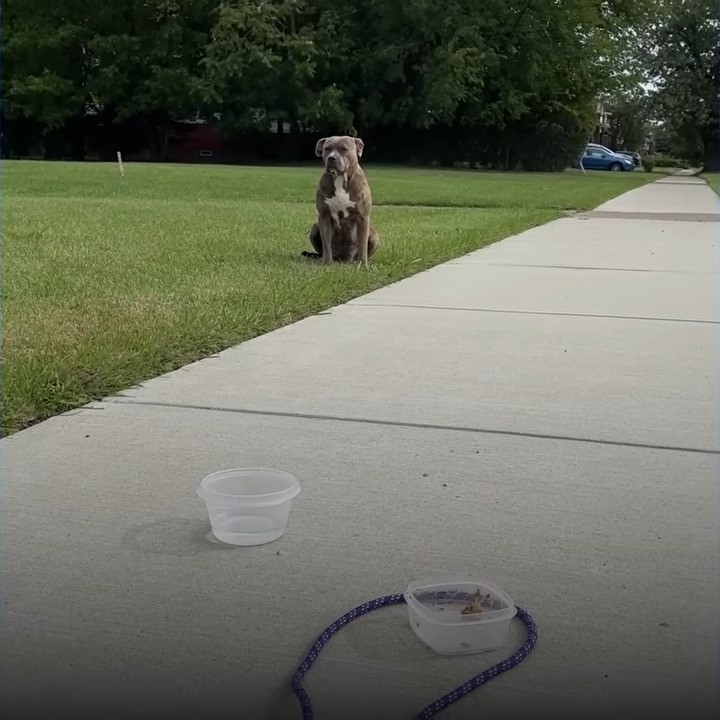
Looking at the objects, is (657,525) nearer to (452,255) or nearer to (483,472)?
(483,472)

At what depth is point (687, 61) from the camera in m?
48.5

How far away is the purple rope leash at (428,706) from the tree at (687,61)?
4979cm

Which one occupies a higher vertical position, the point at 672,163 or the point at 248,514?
the point at 672,163

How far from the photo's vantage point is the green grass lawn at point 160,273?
4754 mm

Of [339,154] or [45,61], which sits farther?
[45,61]

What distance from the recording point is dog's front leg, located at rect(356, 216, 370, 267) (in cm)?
836

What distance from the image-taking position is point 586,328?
623 cm

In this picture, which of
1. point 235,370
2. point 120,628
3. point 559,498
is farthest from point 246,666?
point 235,370

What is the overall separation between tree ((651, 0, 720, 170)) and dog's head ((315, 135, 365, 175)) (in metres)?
43.8

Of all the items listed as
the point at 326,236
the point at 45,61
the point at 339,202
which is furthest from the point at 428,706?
the point at 45,61

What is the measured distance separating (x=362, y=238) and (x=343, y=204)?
15.2 inches

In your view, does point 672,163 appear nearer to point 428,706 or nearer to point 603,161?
point 603,161

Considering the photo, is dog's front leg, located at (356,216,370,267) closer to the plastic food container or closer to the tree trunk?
the plastic food container

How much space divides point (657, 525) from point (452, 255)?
6851 mm
